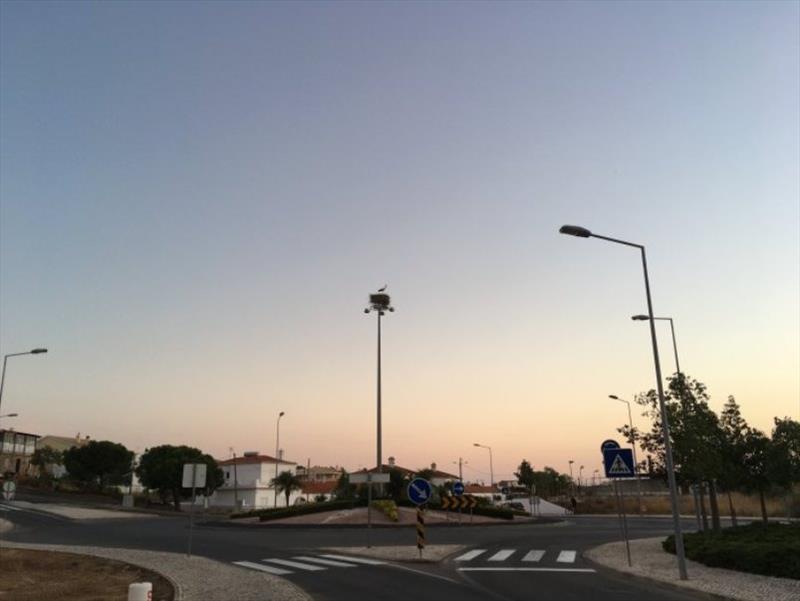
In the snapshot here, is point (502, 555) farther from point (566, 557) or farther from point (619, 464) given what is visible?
point (619, 464)

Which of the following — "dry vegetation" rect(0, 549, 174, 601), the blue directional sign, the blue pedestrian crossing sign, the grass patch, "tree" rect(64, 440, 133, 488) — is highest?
"tree" rect(64, 440, 133, 488)

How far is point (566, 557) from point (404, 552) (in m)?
5.78

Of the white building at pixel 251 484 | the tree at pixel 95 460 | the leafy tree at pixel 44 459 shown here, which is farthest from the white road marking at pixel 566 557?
the leafy tree at pixel 44 459

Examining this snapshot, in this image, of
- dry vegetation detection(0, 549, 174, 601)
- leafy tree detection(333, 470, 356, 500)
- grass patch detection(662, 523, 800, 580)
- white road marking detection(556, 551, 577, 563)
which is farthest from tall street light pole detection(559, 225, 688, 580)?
leafy tree detection(333, 470, 356, 500)

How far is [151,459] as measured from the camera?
85875mm

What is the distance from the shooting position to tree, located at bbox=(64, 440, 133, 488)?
93.5 metres

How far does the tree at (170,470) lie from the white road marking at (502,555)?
63332 millimetres

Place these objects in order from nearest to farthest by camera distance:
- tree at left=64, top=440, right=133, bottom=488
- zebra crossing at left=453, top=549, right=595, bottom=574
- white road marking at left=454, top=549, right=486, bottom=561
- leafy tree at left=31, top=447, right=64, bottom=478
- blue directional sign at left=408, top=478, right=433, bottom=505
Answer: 1. zebra crossing at left=453, top=549, right=595, bottom=574
2. blue directional sign at left=408, top=478, right=433, bottom=505
3. white road marking at left=454, top=549, right=486, bottom=561
4. tree at left=64, top=440, right=133, bottom=488
5. leafy tree at left=31, top=447, right=64, bottom=478

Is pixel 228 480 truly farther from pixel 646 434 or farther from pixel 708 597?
pixel 708 597

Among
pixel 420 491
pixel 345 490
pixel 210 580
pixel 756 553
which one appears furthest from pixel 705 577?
pixel 345 490

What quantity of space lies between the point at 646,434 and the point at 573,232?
13017mm

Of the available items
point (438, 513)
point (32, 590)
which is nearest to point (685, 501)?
point (438, 513)

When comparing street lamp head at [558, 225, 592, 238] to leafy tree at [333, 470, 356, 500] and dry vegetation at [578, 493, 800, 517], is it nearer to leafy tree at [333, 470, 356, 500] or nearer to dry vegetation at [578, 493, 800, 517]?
dry vegetation at [578, 493, 800, 517]

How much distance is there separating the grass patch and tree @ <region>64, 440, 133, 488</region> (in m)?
89.4
